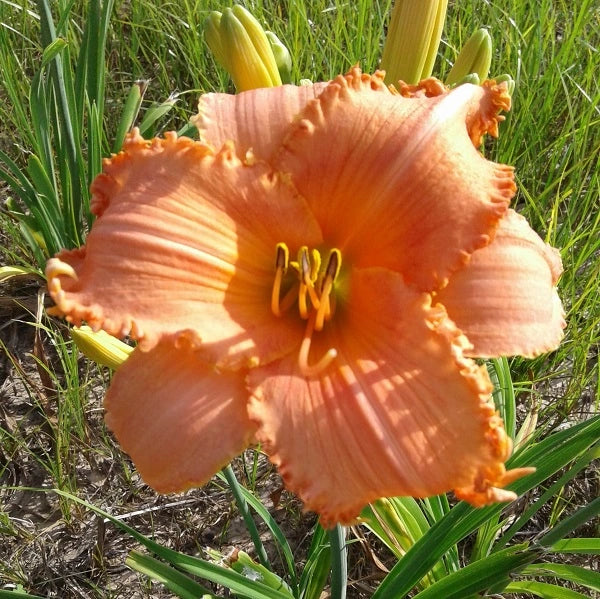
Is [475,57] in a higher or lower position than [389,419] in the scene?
higher

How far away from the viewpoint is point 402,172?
76cm

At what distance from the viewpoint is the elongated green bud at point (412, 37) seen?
37.7 inches

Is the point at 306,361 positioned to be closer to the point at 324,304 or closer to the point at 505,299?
the point at 324,304

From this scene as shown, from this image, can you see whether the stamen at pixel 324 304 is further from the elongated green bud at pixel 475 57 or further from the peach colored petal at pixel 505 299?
the elongated green bud at pixel 475 57

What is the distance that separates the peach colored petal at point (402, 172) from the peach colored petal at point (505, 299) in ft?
0.18

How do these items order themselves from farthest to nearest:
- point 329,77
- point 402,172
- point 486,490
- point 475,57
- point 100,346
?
point 329,77 → point 475,57 → point 100,346 → point 402,172 → point 486,490

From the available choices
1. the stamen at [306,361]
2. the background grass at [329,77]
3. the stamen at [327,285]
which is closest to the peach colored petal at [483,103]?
the stamen at [327,285]

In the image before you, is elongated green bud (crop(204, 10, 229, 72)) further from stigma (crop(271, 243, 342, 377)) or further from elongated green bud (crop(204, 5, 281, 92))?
stigma (crop(271, 243, 342, 377))

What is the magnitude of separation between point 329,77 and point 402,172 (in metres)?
1.19

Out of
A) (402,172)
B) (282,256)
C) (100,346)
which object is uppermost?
(402,172)

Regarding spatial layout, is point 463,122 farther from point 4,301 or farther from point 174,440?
point 4,301

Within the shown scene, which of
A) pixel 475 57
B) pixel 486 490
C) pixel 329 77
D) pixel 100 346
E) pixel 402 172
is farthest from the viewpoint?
pixel 329 77

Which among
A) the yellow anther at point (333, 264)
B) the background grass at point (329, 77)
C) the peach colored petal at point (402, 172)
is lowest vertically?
the background grass at point (329, 77)

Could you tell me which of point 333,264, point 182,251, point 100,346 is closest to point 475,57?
point 333,264
